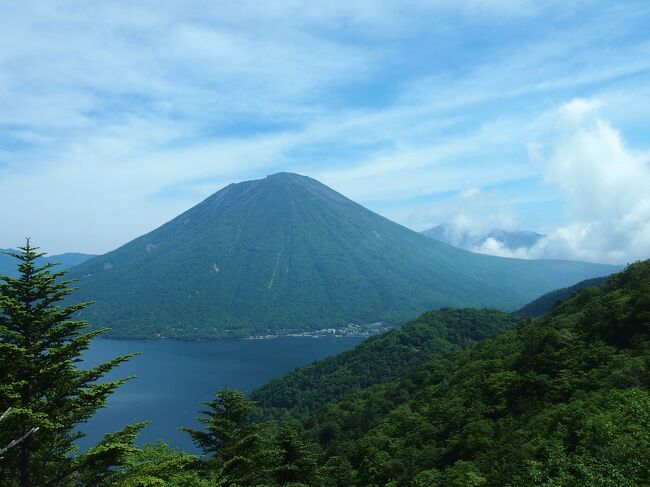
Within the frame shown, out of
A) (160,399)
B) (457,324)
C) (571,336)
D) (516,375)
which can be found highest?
(571,336)

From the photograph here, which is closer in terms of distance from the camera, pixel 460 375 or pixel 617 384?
pixel 617 384

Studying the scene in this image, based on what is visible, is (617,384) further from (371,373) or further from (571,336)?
(371,373)

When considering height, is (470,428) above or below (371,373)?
above

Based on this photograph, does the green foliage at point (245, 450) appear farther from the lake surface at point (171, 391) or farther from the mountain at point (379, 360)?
the mountain at point (379, 360)

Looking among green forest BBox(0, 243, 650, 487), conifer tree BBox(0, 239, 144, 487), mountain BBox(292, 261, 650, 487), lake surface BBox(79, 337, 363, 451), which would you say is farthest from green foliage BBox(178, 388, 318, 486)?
lake surface BBox(79, 337, 363, 451)

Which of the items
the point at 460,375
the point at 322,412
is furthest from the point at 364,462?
the point at 322,412

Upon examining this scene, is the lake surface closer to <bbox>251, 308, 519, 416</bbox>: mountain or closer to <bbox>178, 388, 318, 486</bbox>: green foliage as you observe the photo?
<bbox>251, 308, 519, 416</bbox>: mountain

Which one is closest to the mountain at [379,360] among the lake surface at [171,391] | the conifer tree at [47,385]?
the lake surface at [171,391]

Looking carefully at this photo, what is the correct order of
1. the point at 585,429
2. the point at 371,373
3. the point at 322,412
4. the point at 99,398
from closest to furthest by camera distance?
A: 1. the point at 99,398
2. the point at 585,429
3. the point at 322,412
4. the point at 371,373
